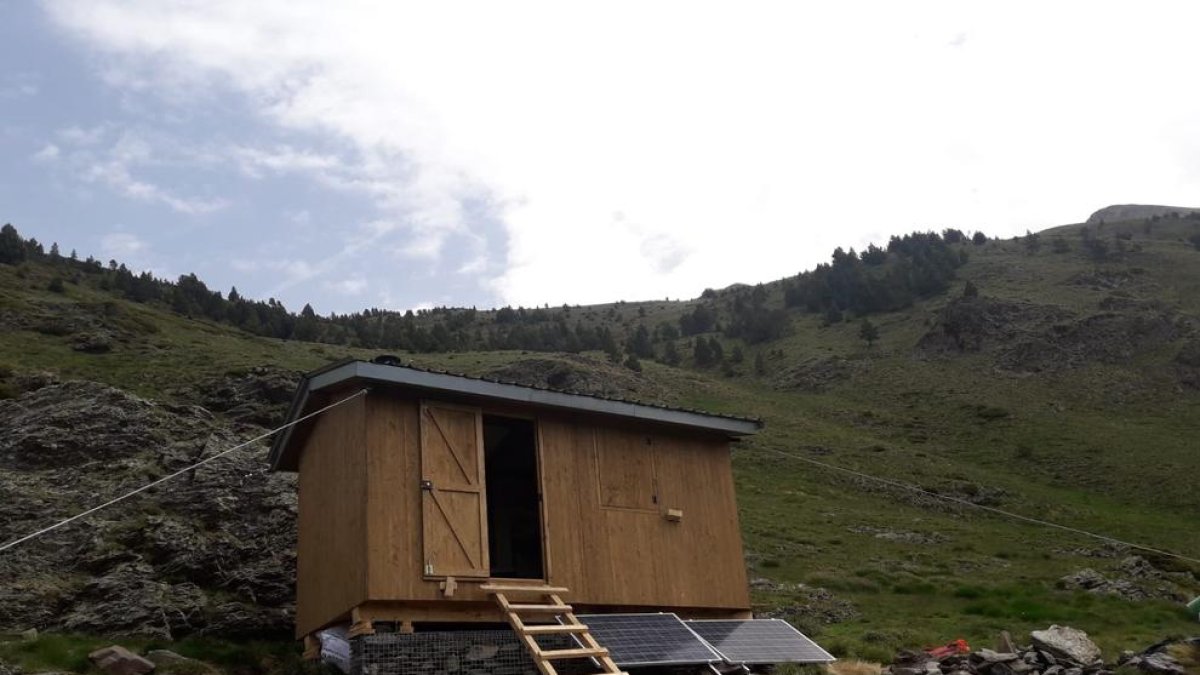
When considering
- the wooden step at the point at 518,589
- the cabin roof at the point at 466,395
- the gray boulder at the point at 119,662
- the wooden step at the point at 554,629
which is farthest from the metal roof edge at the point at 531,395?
the gray boulder at the point at 119,662

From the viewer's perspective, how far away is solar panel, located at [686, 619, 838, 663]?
47.7 feet

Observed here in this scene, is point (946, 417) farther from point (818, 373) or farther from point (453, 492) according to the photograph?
point (453, 492)

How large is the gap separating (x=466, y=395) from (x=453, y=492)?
1.41m

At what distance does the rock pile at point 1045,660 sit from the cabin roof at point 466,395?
4.95 metres

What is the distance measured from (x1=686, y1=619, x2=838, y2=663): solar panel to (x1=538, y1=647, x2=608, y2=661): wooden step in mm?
2343

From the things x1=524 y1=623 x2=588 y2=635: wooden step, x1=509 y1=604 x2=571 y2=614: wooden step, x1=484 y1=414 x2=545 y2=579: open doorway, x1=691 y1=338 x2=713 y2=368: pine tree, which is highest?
x1=691 y1=338 x2=713 y2=368: pine tree

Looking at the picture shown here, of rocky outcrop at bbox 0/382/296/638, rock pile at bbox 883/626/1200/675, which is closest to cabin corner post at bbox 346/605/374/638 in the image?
rocky outcrop at bbox 0/382/296/638

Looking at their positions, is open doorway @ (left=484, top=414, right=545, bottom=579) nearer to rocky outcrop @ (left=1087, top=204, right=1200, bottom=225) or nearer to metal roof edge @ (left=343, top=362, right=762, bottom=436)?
metal roof edge @ (left=343, top=362, right=762, bottom=436)

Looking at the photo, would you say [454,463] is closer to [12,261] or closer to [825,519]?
[825,519]

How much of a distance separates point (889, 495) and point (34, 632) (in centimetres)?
3501

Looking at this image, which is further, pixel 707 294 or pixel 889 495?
pixel 707 294

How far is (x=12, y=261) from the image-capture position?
56.9 m

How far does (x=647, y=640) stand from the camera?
14.0 m

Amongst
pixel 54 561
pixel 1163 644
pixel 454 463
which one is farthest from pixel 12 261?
pixel 1163 644
